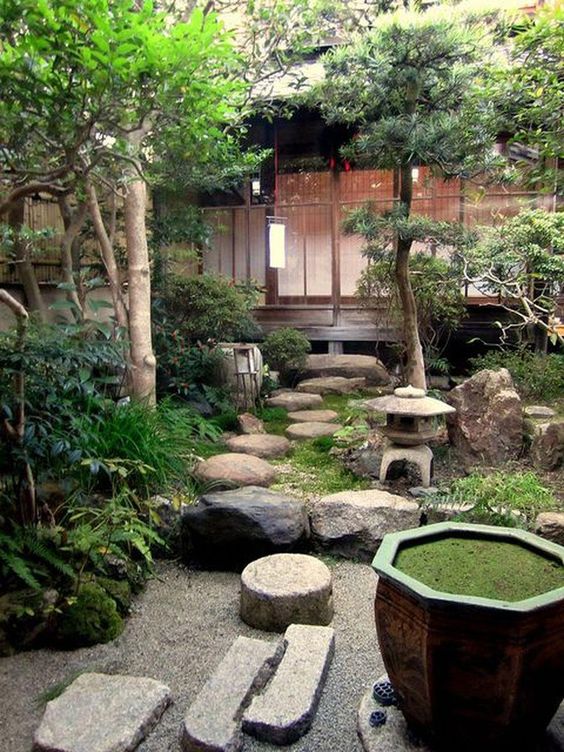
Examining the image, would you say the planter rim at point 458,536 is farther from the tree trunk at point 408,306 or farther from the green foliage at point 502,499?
the tree trunk at point 408,306

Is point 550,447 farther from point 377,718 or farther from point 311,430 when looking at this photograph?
point 377,718

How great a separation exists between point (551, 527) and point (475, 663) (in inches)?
→ 89.2

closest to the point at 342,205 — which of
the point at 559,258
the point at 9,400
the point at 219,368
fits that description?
the point at 219,368

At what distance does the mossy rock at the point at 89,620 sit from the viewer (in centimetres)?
342

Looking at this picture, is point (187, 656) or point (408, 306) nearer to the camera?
point (187, 656)

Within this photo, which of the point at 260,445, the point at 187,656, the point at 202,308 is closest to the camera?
the point at 187,656

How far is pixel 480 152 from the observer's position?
576 cm

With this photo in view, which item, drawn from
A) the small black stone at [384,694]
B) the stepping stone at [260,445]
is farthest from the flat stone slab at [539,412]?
the small black stone at [384,694]

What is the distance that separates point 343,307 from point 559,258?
4.76m

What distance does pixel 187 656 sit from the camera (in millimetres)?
3354

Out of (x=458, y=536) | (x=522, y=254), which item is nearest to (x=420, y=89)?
(x=522, y=254)

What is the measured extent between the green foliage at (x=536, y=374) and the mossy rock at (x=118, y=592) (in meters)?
5.08

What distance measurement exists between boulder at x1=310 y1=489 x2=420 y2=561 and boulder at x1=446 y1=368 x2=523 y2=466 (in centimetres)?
115

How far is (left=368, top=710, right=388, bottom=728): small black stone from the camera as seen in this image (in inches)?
96.8
